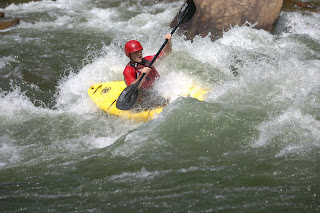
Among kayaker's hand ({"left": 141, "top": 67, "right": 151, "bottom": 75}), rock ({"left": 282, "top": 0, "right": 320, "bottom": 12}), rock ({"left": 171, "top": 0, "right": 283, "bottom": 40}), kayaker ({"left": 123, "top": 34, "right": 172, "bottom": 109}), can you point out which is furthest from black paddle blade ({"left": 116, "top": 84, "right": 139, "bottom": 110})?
rock ({"left": 282, "top": 0, "right": 320, "bottom": 12})

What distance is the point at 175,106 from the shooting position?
4289mm

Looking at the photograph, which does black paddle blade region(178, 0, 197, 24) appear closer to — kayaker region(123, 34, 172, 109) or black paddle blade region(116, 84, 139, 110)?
kayaker region(123, 34, 172, 109)

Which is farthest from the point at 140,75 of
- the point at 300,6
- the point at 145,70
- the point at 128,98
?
the point at 300,6

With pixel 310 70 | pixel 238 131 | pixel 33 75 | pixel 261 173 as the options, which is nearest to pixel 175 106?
pixel 238 131

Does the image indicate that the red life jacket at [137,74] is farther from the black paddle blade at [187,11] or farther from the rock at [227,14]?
the rock at [227,14]

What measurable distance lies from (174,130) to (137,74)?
1.13 m

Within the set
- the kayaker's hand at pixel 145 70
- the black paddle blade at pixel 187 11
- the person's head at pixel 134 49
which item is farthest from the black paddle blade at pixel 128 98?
the black paddle blade at pixel 187 11

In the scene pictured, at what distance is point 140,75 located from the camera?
4527 millimetres

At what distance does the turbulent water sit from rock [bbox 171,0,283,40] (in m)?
0.19

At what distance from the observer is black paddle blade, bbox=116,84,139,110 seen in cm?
450

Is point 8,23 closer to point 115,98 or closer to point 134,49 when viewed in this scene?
point 115,98

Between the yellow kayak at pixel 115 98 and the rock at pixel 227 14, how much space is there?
224 centimetres

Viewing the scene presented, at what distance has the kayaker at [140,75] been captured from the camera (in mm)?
4555

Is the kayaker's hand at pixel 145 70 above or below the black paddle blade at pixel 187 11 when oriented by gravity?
below
